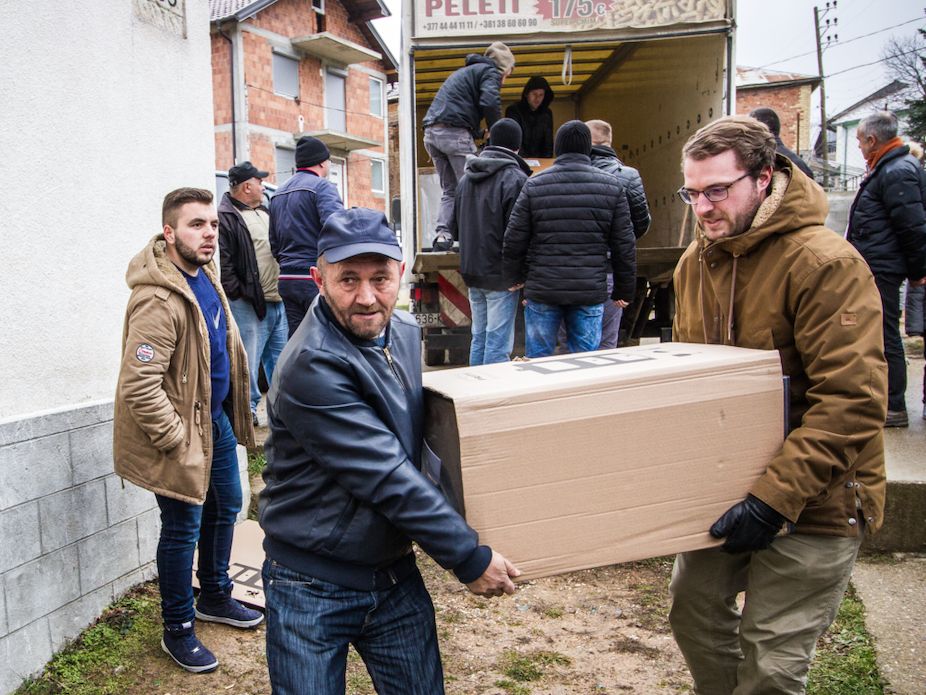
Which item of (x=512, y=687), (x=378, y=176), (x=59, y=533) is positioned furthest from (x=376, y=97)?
(x=512, y=687)

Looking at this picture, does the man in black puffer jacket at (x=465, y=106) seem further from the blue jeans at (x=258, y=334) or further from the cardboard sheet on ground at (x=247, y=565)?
the cardboard sheet on ground at (x=247, y=565)

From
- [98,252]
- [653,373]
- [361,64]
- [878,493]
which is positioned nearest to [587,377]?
[653,373]

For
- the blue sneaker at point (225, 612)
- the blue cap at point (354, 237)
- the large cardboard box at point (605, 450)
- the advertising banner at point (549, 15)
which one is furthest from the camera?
the advertising banner at point (549, 15)

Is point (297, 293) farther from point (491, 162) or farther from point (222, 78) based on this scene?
point (222, 78)

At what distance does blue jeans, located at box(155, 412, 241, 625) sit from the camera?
313cm

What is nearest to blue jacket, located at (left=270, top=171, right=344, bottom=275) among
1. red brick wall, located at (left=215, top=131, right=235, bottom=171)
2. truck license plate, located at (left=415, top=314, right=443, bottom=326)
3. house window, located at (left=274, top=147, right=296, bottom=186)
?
truck license plate, located at (left=415, top=314, right=443, bottom=326)

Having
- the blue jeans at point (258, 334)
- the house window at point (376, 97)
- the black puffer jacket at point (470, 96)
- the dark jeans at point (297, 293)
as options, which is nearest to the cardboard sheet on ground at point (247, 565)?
the blue jeans at point (258, 334)

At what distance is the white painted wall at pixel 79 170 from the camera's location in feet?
10.0

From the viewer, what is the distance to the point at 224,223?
17.4 ft

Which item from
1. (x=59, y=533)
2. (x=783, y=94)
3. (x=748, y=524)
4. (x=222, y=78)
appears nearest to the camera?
(x=748, y=524)

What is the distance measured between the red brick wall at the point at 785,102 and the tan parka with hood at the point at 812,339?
38427 mm

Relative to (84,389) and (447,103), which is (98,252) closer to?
(84,389)

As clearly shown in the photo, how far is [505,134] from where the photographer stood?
206 inches

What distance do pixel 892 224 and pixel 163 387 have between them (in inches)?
169
